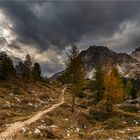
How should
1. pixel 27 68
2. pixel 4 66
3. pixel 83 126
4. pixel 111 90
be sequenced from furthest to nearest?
pixel 27 68 → pixel 4 66 → pixel 111 90 → pixel 83 126

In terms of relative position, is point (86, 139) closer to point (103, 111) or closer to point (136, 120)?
point (136, 120)

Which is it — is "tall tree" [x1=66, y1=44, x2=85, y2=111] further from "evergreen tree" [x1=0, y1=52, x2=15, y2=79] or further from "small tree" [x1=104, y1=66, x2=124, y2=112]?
"evergreen tree" [x1=0, y1=52, x2=15, y2=79]

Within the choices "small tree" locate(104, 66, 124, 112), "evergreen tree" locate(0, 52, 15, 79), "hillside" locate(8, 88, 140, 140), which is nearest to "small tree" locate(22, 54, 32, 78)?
"evergreen tree" locate(0, 52, 15, 79)

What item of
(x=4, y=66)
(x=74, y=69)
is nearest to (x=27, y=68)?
(x=4, y=66)

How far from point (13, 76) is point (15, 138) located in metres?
87.2

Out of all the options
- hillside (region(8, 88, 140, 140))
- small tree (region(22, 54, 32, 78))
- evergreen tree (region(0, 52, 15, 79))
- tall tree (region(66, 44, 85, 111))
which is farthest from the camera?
small tree (region(22, 54, 32, 78))

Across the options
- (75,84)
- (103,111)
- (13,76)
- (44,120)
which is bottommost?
(44,120)

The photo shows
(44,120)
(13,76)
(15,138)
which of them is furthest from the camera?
(13,76)

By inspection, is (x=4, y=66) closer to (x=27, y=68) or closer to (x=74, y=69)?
(x=27, y=68)

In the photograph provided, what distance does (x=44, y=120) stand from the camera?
49.5 metres

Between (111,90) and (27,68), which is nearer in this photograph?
(111,90)

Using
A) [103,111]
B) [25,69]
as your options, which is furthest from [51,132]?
[25,69]

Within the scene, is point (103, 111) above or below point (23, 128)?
above

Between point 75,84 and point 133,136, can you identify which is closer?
point 133,136
